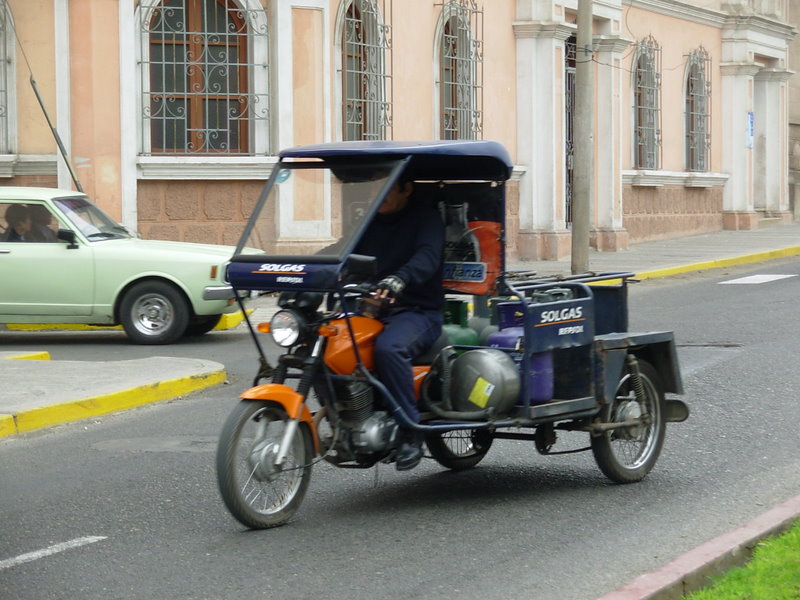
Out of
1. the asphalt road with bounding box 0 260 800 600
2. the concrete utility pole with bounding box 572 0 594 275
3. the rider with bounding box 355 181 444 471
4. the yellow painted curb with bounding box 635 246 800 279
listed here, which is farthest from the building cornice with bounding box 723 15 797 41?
the rider with bounding box 355 181 444 471

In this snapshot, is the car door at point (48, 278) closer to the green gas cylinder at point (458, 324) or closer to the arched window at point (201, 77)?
the arched window at point (201, 77)

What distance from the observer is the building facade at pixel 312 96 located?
1866cm

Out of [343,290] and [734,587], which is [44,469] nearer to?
[343,290]

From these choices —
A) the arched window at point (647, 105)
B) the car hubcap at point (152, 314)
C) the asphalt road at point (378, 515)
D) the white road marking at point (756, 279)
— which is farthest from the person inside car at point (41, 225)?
the arched window at point (647, 105)

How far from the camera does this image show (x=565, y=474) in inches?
303

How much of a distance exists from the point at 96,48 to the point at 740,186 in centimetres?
1933

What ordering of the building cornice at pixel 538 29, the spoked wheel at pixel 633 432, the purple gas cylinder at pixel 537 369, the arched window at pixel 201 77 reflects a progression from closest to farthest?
the purple gas cylinder at pixel 537 369, the spoked wheel at pixel 633 432, the arched window at pixel 201 77, the building cornice at pixel 538 29

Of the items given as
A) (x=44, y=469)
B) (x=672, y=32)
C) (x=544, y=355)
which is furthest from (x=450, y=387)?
(x=672, y=32)

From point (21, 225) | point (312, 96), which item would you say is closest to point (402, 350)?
point (21, 225)

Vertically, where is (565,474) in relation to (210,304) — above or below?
below

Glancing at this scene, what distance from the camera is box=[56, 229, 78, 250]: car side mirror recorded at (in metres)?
14.0

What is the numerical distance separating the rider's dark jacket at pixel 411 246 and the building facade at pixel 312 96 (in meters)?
3.79

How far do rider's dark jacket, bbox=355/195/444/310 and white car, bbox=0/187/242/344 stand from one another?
7.09 meters

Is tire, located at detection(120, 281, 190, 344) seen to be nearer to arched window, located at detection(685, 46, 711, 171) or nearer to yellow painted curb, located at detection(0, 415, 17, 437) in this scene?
yellow painted curb, located at detection(0, 415, 17, 437)
